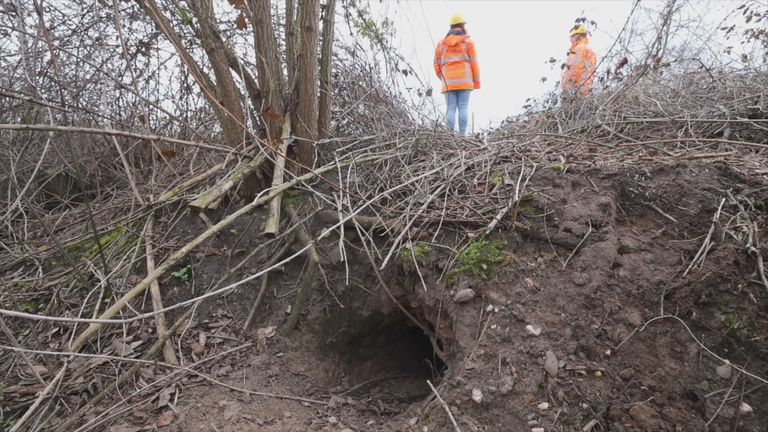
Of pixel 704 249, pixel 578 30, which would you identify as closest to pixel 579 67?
pixel 578 30

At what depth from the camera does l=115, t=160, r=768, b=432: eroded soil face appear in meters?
1.70

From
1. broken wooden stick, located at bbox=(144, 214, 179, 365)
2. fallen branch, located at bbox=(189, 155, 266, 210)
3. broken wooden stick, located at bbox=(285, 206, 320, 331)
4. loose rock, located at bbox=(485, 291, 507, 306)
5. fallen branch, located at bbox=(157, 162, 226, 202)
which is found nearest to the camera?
loose rock, located at bbox=(485, 291, 507, 306)

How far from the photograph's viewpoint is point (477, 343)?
1.97 m

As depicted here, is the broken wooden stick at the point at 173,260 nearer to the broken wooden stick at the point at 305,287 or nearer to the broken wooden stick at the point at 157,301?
the broken wooden stick at the point at 157,301

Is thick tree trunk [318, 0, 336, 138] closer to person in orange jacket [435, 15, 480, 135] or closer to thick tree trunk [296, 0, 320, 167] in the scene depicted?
thick tree trunk [296, 0, 320, 167]

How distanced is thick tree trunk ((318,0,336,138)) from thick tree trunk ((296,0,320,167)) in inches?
5.0

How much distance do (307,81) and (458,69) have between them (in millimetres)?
3177

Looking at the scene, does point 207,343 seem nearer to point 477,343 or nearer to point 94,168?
point 477,343

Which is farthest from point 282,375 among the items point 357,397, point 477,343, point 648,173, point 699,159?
point 699,159

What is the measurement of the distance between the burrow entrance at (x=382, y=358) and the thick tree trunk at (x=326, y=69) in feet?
4.74

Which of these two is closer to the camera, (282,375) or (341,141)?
(282,375)

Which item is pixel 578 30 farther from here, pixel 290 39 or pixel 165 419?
pixel 165 419

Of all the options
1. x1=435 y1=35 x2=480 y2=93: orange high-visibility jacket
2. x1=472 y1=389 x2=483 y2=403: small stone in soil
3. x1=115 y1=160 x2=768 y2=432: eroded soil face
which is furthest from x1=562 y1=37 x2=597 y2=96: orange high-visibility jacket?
x1=472 y1=389 x2=483 y2=403: small stone in soil

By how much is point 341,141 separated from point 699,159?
237cm
